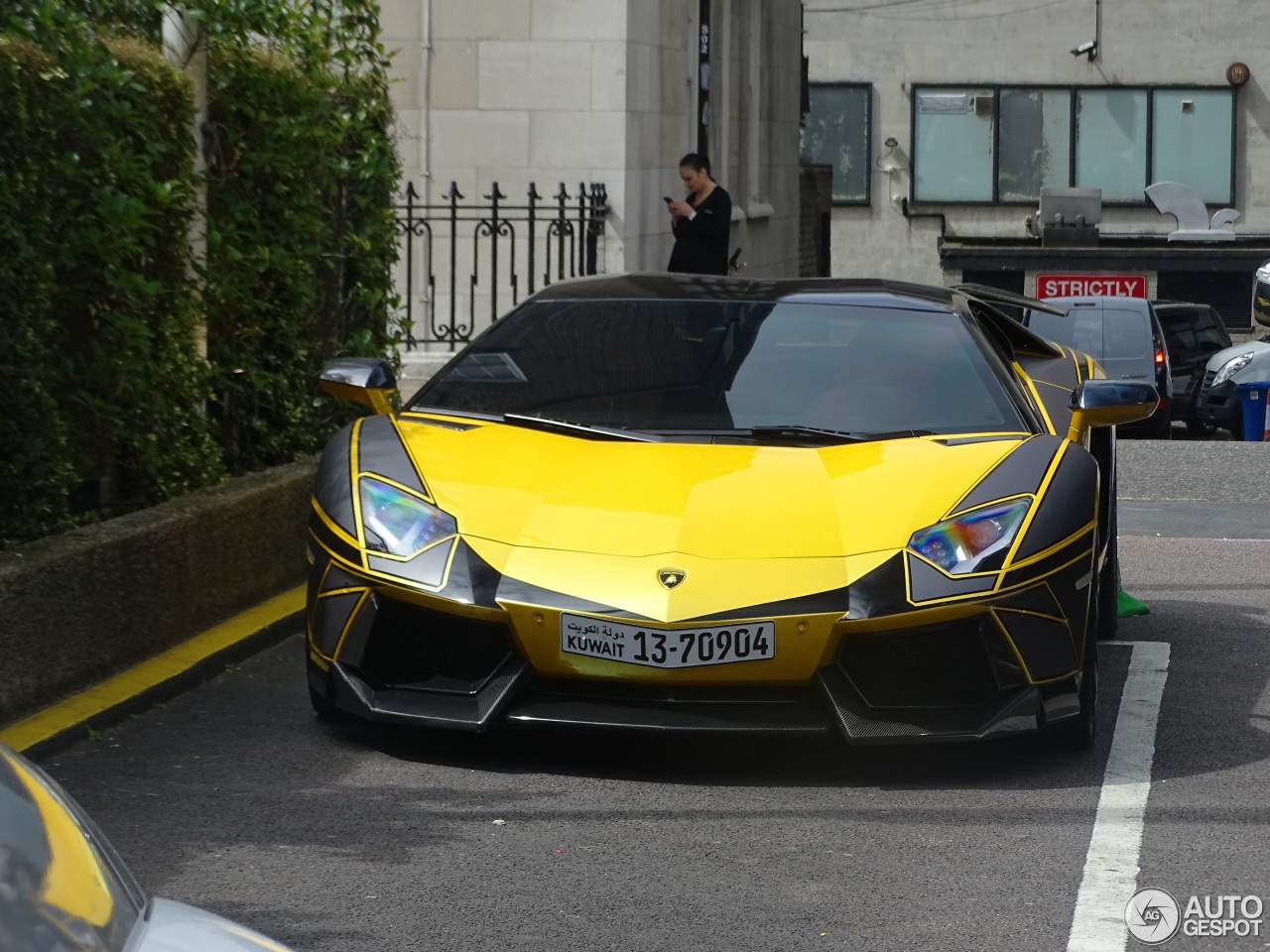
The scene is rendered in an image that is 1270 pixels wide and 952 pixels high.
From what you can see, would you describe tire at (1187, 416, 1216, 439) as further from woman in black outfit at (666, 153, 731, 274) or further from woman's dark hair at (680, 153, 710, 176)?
woman's dark hair at (680, 153, 710, 176)

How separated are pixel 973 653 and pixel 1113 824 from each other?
0.59 meters

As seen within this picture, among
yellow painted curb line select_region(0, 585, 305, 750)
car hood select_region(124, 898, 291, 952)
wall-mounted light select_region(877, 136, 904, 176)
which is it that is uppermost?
wall-mounted light select_region(877, 136, 904, 176)

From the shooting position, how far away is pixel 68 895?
2.04 m

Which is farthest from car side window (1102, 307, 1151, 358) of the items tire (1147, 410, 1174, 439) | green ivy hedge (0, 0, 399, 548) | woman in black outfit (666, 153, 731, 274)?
green ivy hedge (0, 0, 399, 548)

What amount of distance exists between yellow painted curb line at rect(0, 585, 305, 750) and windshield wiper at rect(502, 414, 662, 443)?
4.59 ft

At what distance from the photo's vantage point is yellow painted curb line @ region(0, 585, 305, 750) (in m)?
5.67

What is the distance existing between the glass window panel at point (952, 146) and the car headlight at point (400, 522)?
4214cm

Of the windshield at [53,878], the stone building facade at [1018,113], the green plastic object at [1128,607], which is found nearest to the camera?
the windshield at [53,878]

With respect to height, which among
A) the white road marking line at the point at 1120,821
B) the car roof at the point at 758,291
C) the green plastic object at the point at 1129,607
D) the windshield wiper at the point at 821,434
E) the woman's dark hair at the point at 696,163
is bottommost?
the white road marking line at the point at 1120,821

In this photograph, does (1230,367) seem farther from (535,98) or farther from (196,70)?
(196,70)

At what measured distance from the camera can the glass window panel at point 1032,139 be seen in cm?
4631

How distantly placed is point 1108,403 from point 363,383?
2385 mm

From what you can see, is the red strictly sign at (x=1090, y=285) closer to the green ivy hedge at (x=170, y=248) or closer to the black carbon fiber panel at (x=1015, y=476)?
the green ivy hedge at (x=170, y=248)

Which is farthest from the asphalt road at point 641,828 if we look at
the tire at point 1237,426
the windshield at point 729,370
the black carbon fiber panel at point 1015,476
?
the tire at point 1237,426
